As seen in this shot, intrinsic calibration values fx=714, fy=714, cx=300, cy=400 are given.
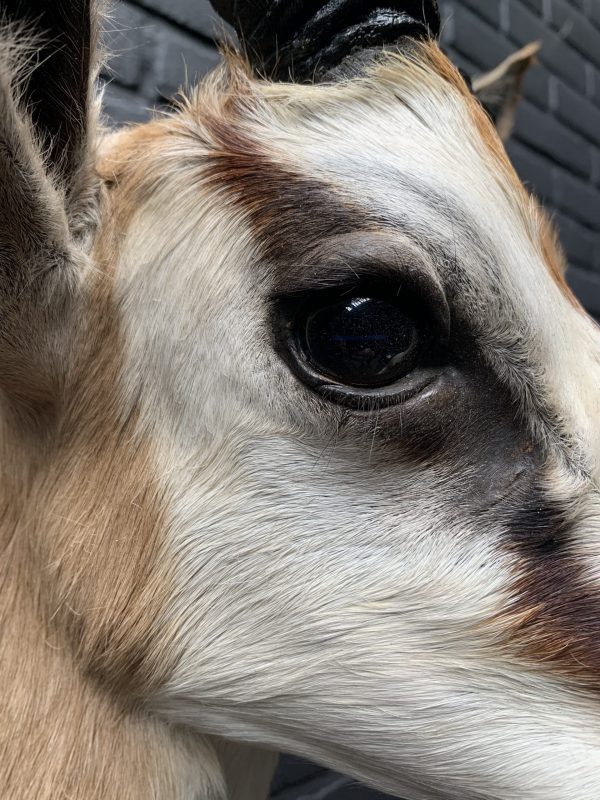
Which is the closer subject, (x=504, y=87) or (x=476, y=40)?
(x=504, y=87)

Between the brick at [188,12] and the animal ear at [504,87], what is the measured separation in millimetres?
667

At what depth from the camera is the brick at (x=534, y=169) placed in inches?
83.7

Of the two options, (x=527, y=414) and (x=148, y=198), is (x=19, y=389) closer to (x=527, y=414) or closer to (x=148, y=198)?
(x=148, y=198)

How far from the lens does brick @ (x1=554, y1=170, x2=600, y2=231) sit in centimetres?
236

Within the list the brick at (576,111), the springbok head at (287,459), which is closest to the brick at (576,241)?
the brick at (576,111)

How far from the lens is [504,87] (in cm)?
101

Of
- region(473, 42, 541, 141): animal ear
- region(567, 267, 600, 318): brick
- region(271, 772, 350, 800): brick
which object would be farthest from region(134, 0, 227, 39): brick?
region(271, 772, 350, 800): brick

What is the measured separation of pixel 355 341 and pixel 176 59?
1158 mm


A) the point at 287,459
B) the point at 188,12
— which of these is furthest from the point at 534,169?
the point at 287,459

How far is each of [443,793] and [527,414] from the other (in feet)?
1.08

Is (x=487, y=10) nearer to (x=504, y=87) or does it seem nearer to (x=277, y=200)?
(x=504, y=87)

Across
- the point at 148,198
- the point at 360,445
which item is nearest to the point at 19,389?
the point at 148,198

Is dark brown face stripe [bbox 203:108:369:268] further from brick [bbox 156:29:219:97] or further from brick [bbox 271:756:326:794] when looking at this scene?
brick [bbox 271:756:326:794]

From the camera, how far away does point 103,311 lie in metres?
0.63
